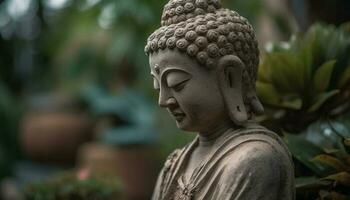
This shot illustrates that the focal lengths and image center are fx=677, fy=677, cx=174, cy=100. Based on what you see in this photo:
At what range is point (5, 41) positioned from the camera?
9.59 m

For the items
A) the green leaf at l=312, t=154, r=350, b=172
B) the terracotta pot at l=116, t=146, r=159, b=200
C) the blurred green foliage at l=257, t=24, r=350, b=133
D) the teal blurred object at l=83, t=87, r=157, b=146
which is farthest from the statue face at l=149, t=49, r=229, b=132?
the teal blurred object at l=83, t=87, r=157, b=146

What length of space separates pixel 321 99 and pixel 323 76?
3.7 inches

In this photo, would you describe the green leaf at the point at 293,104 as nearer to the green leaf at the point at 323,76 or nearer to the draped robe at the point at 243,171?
the green leaf at the point at 323,76

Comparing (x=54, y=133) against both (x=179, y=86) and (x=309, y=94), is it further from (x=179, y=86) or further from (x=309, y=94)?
(x=179, y=86)

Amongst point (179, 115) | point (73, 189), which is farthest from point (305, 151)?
point (73, 189)

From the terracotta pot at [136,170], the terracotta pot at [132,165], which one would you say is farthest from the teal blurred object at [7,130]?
the terracotta pot at [136,170]

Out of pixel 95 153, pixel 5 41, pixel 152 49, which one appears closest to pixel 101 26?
pixel 95 153

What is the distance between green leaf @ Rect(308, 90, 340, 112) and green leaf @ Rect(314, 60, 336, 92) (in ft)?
0.12

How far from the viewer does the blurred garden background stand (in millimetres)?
2703

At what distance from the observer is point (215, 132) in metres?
2.17

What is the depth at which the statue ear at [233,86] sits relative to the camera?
2.06 m

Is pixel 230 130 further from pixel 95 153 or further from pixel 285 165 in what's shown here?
pixel 95 153

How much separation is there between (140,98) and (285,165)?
19.2 ft

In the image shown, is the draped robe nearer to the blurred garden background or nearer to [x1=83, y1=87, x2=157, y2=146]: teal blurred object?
the blurred garden background
